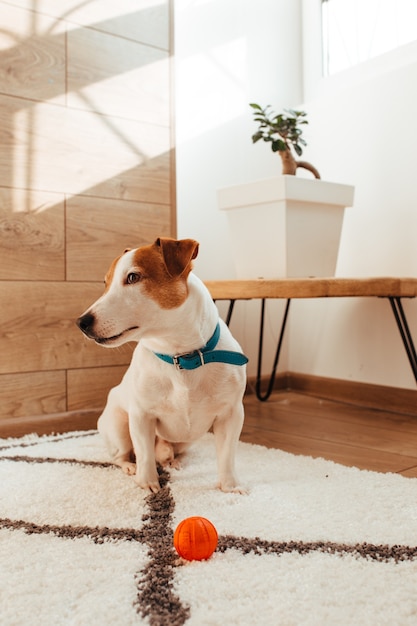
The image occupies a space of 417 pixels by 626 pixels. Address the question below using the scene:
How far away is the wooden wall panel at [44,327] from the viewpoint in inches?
70.8

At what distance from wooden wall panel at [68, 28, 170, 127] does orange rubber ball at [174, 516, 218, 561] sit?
1.39 m

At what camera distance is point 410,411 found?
2.19 meters

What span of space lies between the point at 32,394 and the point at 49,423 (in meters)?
0.10

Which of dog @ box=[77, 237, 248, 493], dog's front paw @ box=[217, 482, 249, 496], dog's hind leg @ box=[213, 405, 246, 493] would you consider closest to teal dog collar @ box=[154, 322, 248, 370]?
dog @ box=[77, 237, 248, 493]

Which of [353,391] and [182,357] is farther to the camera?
[353,391]

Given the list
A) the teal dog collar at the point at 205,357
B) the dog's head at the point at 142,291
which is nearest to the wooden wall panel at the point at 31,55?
the dog's head at the point at 142,291

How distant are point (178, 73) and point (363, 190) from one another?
83 cm

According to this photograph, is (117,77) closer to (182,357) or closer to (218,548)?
(182,357)

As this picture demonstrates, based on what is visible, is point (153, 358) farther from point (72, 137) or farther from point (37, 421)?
point (72, 137)

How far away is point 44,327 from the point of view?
73.1 inches

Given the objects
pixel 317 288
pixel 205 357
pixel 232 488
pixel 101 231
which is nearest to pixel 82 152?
pixel 101 231

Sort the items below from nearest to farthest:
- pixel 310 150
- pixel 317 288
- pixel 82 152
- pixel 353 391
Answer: pixel 317 288, pixel 82 152, pixel 353 391, pixel 310 150

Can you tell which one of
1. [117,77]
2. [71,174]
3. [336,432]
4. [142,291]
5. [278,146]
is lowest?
[336,432]

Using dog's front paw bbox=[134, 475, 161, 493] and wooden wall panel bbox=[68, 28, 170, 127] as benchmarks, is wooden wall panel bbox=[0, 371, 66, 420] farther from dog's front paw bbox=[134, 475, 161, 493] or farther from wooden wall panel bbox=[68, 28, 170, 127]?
wooden wall panel bbox=[68, 28, 170, 127]
